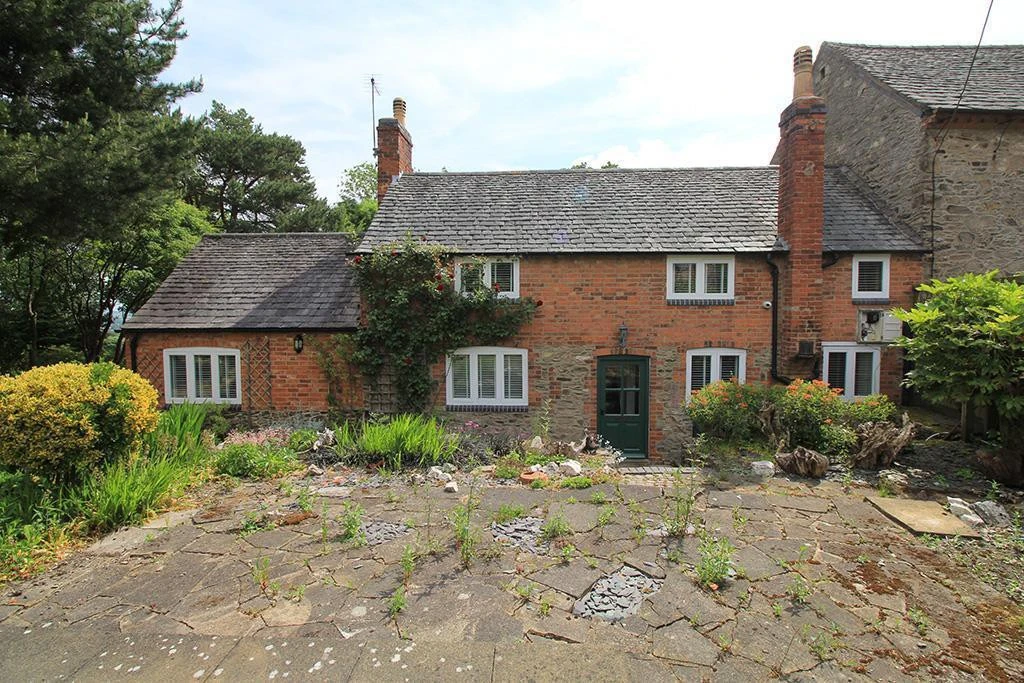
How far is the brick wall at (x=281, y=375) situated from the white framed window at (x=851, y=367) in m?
10.8

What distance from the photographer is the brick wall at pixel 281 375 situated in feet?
37.9

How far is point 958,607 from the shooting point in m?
3.86

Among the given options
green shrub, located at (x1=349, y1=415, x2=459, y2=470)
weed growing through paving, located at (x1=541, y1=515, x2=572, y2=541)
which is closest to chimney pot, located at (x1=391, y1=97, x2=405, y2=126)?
green shrub, located at (x1=349, y1=415, x2=459, y2=470)

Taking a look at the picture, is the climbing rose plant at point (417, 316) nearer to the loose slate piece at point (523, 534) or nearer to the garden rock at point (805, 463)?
the garden rock at point (805, 463)

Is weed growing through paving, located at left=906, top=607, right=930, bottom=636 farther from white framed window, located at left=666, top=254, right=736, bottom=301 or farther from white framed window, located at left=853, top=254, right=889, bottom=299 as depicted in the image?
white framed window, located at left=853, top=254, right=889, bottom=299

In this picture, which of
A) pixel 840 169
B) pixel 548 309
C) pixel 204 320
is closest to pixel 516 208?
pixel 548 309

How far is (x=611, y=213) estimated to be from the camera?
1218cm

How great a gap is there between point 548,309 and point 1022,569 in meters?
8.20

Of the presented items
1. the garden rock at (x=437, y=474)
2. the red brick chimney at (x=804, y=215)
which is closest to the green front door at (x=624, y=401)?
the red brick chimney at (x=804, y=215)

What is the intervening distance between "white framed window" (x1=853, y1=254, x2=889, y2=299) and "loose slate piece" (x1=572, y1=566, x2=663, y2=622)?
9.75 metres

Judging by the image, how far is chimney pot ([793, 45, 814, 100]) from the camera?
1034 cm

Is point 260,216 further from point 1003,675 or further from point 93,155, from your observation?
point 1003,675

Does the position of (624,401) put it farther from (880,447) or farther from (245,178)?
(245,178)

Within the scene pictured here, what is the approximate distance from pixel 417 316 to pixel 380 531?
6.49 meters
